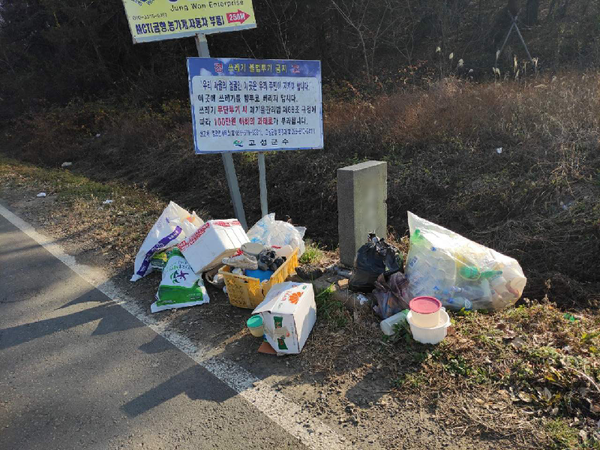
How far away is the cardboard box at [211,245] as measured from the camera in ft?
13.3

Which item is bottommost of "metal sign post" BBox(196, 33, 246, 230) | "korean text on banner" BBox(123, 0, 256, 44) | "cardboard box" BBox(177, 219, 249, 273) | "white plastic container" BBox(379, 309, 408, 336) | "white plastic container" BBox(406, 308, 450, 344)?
"white plastic container" BBox(379, 309, 408, 336)

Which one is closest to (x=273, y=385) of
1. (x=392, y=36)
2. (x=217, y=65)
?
(x=217, y=65)

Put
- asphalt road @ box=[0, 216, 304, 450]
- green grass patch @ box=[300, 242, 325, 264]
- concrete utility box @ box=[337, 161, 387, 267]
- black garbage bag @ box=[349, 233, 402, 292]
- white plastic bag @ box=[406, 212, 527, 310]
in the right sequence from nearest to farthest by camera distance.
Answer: asphalt road @ box=[0, 216, 304, 450] → white plastic bag @ box=[406, 212, 527, 310] → black garbage bag @ box=[349, 233, 402, 292] → concrete utility box @ box=[337, 161, 387, 267] → green grass patch @ box=[300, 242, 325, 264]

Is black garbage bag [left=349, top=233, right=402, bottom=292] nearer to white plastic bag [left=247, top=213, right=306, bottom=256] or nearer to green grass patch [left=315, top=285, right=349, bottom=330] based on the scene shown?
green grass patch [left=315, top=285, right=349, bottom=330]

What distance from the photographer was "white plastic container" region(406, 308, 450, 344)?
2896 millimetres

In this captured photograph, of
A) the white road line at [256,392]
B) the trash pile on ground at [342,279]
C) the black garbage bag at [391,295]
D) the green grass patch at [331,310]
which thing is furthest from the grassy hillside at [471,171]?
the white road line at [256,392]

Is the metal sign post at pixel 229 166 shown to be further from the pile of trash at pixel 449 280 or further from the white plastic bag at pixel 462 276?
the white plastic bag at pixel 462 276

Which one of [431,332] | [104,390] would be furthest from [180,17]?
[431,332]

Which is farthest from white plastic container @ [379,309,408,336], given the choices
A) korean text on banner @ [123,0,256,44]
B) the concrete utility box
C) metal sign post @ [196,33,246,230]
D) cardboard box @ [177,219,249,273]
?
korean text on banner @ [123,0,256,44]

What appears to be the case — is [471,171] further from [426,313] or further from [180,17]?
[180,17]

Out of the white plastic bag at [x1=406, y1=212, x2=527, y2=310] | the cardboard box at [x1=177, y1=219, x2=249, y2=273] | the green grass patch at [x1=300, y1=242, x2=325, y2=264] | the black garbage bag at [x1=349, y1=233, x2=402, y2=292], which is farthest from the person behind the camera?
the green grass patch at [x1=300, y1=242, x2=325, y2=264]

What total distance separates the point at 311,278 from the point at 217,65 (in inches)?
91.6

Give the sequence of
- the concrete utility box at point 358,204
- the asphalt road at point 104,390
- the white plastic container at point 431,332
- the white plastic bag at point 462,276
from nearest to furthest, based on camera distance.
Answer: the asphalt road at point 104,390
the white plastic container at point 431,332
the white plastic bag at point 462,276
the concrete utility box at point 358,204

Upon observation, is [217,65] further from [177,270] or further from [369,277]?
[369,277]
